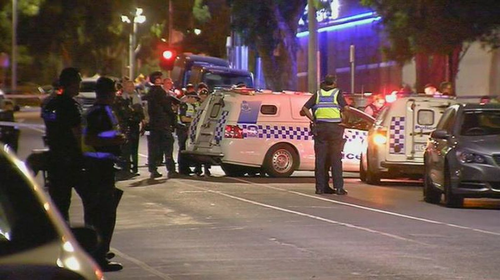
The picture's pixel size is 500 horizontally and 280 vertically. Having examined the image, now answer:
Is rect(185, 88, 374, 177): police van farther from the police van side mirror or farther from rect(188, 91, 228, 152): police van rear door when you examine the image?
the police van side mirror

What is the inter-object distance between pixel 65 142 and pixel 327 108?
7505mm

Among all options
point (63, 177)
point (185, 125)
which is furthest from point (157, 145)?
point (63, 177)

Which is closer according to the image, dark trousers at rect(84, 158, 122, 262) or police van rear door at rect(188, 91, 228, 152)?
dark trousers at rect(84, 158, 122, 262)

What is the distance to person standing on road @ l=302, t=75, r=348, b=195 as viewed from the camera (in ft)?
56.9

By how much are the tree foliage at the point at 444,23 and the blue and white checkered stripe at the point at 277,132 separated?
26.7ft

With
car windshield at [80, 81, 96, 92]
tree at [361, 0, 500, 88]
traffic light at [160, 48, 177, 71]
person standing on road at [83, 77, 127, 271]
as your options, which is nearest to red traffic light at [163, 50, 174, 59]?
traffic light at [160, 48, 177, 71]

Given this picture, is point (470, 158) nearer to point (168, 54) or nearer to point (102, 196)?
point (102, 196)

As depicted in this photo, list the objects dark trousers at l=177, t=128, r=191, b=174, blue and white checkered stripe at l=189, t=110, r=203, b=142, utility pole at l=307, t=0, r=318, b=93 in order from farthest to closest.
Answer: utility pole at l=307, t=0, r=318, b=93
dark trousers at l=177, t=128, r=191, b=174
blue and white checkered stripe at l=189, t=110, r=203, b=142

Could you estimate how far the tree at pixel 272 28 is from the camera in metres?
38.4

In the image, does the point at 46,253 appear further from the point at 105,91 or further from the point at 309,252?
the point at 309,252

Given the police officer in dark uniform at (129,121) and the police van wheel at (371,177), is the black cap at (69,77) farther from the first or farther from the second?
the police van wheel at (371,177)

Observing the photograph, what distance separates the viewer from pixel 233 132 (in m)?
20.6

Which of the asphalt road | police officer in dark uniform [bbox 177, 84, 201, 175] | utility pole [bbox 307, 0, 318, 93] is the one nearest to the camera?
the asphalt road

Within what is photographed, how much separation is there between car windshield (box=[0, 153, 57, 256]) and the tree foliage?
77.0 feet
